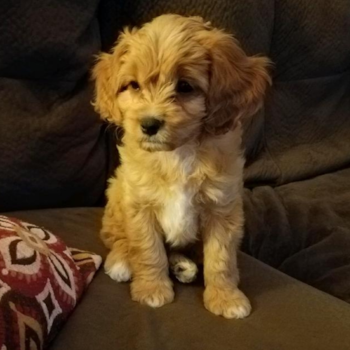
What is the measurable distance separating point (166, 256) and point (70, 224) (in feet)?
1.02

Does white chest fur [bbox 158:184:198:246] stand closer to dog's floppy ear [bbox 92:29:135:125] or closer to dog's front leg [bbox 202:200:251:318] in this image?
dog's front leg [bbox 202:200:251:318]

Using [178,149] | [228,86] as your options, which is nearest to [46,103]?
[178,149]

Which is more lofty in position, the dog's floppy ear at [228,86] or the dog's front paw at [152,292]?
the dog's floppy ear at [228,86]

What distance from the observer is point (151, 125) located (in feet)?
4.23

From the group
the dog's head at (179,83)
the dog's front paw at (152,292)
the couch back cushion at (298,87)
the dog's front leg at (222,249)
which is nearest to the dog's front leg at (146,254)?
the dog's front paw at (152,292)

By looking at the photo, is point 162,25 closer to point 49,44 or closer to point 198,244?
point 49,44

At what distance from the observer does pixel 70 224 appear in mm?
1671

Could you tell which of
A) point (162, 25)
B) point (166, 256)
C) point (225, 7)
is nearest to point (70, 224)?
point (166, 256)

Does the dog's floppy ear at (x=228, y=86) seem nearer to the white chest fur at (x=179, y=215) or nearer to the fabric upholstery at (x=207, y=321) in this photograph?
the white chest fur at (x=179, y=215)

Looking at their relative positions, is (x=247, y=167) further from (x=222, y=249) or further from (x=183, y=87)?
(x=183, y=87)

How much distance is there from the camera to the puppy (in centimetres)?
132

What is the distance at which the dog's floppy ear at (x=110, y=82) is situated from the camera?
1406 mm

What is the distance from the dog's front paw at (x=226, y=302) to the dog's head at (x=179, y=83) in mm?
377

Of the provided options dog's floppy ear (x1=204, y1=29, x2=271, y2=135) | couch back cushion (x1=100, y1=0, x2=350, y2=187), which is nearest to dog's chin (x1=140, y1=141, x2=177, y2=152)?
dog's floppy ear (x1=204, y1=29, x2=271, y2=135)
